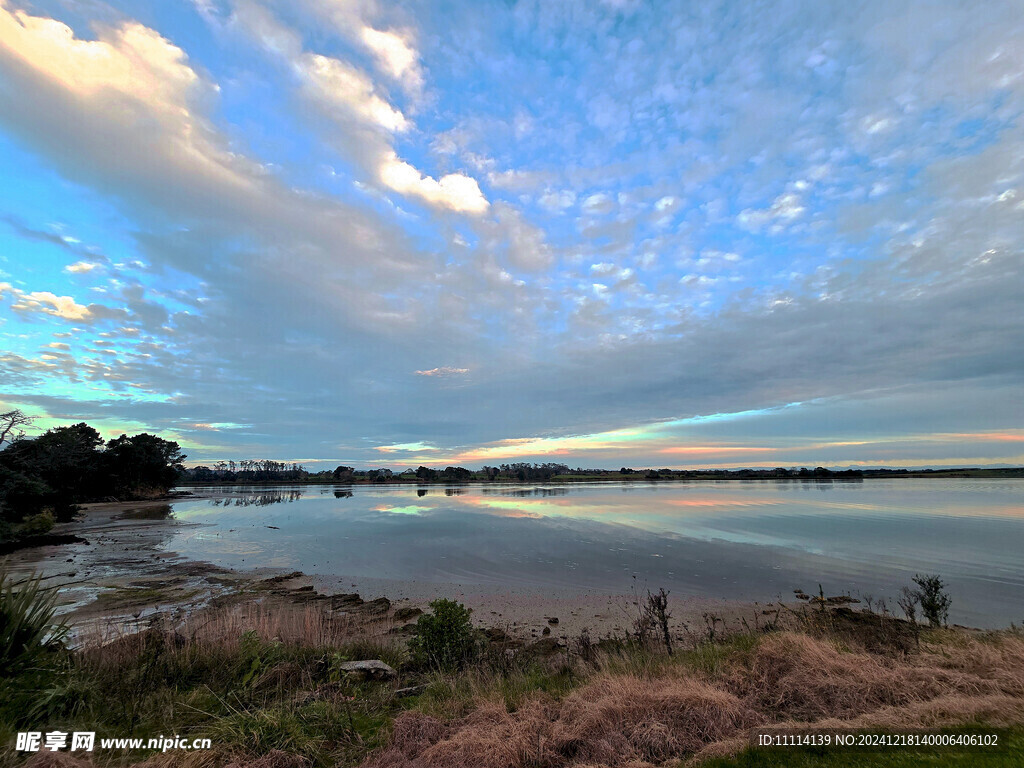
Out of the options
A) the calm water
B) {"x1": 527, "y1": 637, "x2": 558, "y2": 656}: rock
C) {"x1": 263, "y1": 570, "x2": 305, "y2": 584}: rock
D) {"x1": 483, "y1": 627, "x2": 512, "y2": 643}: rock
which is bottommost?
the calm water

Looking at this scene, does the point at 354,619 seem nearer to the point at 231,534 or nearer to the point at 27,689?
the point at 27,689

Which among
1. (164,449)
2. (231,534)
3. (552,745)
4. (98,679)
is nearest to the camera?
(552,745)

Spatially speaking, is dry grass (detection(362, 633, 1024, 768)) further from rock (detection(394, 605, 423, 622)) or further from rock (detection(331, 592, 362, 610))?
rock (detection(331, 592, 362, 610))

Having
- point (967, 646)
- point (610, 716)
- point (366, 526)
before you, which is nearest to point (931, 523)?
point (967, 646)

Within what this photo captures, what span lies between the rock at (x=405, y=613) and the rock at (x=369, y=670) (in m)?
6.25

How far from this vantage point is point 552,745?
5734 millimetres

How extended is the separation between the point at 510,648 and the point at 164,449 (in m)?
104

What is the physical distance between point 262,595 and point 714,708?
734 inches

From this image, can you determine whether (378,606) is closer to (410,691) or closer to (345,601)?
(345,601)

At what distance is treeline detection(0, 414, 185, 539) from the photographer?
32281mm

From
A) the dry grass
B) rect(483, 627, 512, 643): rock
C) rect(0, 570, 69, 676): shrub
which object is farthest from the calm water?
rect(0, 570, 69, 676): shrub

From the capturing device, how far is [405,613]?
15.8 metres

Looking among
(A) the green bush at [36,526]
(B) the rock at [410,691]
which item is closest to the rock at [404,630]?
(B) the rock at [410,691]

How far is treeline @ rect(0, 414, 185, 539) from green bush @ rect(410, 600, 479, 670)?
1236 inches
